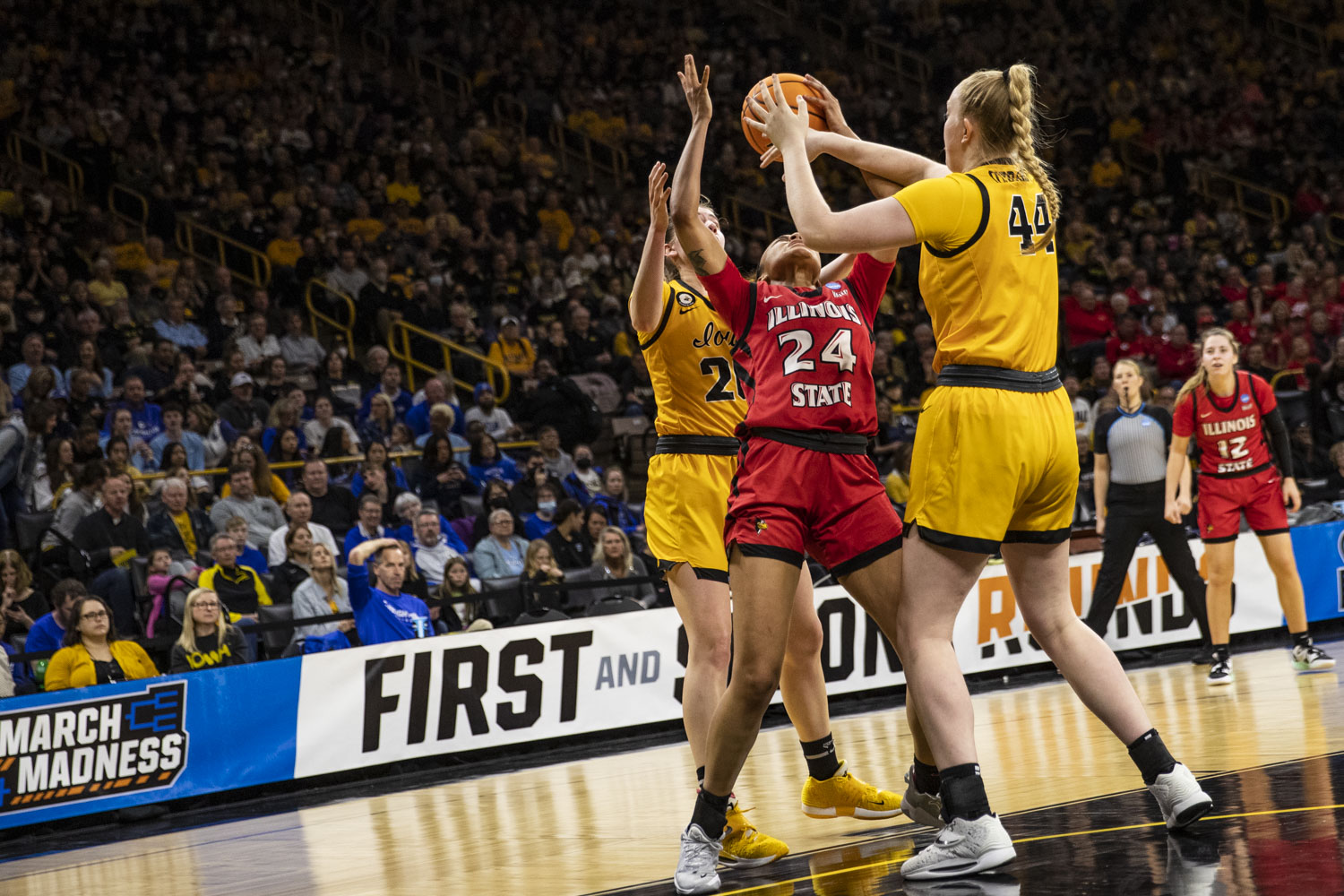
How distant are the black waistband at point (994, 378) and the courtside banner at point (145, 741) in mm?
5154

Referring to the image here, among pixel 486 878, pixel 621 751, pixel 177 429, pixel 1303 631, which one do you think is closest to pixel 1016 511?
pixel 486 878

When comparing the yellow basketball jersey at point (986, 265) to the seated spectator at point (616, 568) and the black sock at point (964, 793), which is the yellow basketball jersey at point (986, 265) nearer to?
the black sock at point (964, 793)

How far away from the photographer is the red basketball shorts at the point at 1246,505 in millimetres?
9211

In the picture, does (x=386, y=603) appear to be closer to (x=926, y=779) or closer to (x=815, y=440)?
(x=926, y=779)

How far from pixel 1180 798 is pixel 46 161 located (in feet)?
47.5

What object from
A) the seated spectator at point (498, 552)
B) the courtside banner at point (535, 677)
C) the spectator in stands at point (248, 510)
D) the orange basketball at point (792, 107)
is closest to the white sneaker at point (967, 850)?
the orange basketball at point (792, 107)

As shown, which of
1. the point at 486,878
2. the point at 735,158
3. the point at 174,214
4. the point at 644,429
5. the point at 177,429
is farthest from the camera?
the point at 735,158

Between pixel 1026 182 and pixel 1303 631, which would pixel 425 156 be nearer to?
pixel 1303 631

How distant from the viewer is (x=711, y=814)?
4.61 m

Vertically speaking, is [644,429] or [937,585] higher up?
[644,429]

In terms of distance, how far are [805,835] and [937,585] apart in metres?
1.49

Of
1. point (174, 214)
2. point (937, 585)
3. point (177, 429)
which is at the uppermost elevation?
point (174, 214)

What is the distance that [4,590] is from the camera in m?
9.22

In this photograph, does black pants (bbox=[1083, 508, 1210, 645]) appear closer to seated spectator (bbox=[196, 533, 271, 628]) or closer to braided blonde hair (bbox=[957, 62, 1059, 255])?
seated spectator (bbox=[196, 533, 271, 628])
